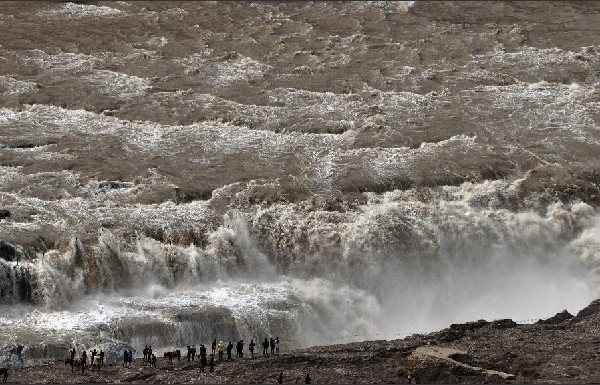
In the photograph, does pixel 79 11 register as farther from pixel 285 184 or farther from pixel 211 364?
pixel 211 364

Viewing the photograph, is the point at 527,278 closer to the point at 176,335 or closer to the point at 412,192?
the point at 412,192

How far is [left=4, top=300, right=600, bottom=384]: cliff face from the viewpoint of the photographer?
130 ft

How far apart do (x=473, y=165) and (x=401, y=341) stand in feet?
48.6

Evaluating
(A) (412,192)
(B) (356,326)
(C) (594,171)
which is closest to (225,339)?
(B) (356,326)

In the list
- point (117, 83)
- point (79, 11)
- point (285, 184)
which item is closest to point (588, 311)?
point (285, 184)

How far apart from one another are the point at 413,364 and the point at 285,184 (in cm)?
1525

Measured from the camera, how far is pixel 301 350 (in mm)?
44406

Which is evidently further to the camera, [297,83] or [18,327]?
[297,83]

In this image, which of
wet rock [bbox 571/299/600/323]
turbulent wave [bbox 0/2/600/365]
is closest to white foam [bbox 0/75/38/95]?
turbulent wave [bbox 0/2/600/365]

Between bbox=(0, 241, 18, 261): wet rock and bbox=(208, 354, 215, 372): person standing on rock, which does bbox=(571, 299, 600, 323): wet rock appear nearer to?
bbox=(208, 354, 215, 372): person standing on rock

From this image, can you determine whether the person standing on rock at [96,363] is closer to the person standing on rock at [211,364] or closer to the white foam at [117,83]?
the person standing on rock at [211,364]

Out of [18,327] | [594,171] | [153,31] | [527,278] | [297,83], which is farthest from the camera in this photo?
[153,31]

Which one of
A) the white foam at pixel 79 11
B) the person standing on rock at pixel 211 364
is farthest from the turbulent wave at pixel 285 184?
the person standing on rock at pixel 211 364

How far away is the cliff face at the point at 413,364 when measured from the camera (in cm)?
3969
